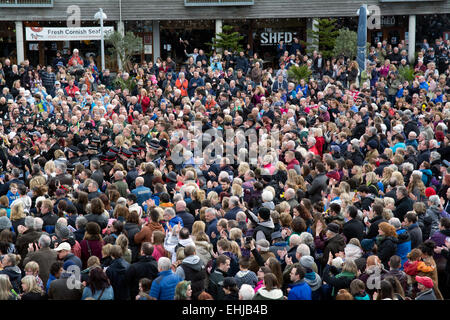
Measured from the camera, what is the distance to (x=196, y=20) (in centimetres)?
3058

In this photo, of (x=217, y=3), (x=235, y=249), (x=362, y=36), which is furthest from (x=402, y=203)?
(x=217, y=3)

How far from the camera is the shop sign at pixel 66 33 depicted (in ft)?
84.7

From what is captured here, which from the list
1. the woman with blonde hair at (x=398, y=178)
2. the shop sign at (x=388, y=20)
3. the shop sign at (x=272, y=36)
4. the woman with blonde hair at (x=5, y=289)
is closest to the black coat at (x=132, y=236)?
the woman with blonde hair at (x=5, y=289)

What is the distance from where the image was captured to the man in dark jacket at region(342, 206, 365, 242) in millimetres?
8781

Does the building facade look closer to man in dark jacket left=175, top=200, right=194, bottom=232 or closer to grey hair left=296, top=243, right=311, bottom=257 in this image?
man in dark jacket left=175, top=200, right=194, bottom=232

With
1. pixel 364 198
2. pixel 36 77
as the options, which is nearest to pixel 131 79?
pixel 36 77

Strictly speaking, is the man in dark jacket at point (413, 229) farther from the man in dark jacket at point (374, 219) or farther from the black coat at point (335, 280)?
the black coat at point (335, 280)

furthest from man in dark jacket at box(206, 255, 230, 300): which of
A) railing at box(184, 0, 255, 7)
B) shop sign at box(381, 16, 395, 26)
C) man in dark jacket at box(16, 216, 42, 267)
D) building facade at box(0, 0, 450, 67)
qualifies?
shop sign at box(381, 16, 395, 26)

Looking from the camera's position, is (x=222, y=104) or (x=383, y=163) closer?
(x=383, y=163)

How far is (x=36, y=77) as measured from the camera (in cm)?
2228

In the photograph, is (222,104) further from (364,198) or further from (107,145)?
(364,198)

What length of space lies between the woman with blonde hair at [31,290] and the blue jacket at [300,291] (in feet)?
8.99
